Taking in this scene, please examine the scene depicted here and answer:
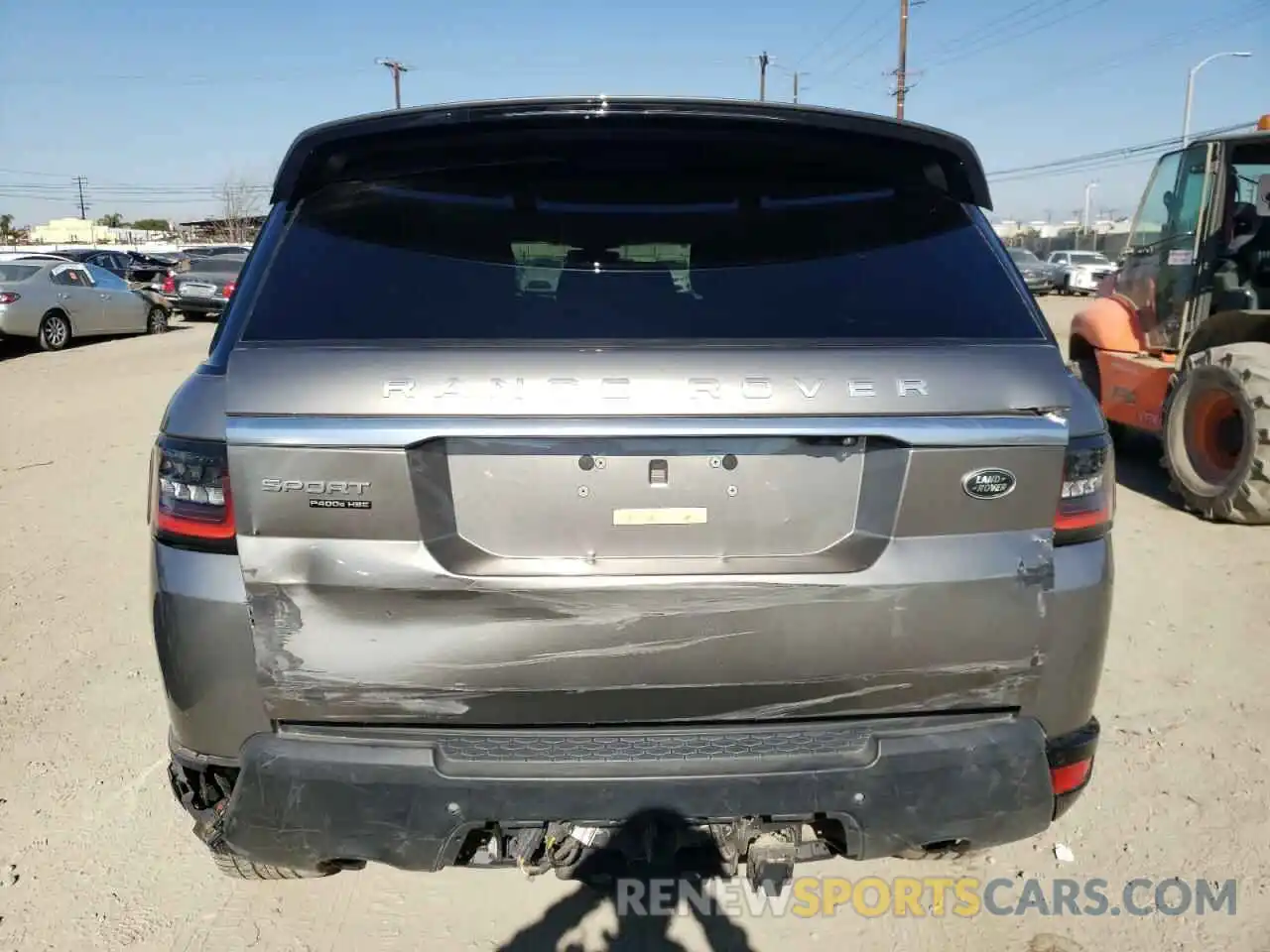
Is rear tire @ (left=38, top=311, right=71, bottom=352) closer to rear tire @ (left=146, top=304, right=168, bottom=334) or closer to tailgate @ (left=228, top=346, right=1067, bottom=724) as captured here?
rear tire @ (left=146, top=304, right=168, bottom=334)

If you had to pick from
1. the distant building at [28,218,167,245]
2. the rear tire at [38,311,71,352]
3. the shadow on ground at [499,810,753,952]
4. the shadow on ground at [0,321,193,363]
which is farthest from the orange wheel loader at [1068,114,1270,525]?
the distant building at [28,218,167,245]

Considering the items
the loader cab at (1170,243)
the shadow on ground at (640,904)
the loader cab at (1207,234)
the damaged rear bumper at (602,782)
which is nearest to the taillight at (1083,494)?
the damaged rear bumper at (602,782)

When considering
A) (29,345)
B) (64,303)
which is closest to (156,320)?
(64,303)

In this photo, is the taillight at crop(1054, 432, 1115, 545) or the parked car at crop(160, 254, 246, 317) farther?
the parked car at crop(160, 254, 246, 317)

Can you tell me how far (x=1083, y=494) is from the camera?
2082 millimetres

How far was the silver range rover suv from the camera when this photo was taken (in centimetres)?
191

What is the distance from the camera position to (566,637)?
1.94m

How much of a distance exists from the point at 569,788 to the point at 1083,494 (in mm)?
1280

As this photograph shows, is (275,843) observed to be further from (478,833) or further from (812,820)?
(812,820)

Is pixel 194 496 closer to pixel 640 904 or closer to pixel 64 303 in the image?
pixel 640 904

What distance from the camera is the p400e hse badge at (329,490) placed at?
1.89 meters

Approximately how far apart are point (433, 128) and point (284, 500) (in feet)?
3.05

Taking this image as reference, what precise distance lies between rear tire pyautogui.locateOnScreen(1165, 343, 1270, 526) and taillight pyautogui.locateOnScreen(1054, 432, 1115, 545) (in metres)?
4.64

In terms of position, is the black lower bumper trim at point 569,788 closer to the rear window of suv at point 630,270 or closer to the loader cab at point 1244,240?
the rear window of suv at point 630,270
